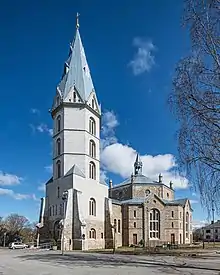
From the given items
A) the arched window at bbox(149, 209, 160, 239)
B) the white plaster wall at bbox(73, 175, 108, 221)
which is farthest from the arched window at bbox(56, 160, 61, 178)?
the arched window at bbox(149, 209, 160, 239)

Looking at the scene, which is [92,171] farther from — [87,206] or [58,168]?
[87,206]

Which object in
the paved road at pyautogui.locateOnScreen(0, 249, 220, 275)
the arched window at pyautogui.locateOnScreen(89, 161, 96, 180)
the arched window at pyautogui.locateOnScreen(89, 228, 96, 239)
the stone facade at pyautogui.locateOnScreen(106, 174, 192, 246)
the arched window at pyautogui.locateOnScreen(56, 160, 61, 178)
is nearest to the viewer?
the paved road at pyautogui.locateOnScreen(0, 249, 220, 275)

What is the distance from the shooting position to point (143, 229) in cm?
6519

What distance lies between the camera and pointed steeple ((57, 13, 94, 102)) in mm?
58594

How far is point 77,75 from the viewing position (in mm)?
60406

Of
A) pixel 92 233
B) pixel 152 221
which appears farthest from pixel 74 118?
pixel 152 221

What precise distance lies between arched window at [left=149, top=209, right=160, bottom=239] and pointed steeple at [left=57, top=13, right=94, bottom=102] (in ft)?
83.9

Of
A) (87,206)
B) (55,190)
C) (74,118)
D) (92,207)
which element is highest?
(74,118)

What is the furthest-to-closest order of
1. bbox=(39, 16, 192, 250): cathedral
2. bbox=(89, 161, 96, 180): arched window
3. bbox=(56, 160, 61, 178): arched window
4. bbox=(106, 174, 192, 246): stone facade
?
bbox=(106, 174, 192, 246): stone facade < bbox=(89, 161, 96, 180): arched window < bbox=(56, 160, 61, 178): arched window < bbox=(39, 16, 192, 250): cathedral

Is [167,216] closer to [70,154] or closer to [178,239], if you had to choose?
[178,239]

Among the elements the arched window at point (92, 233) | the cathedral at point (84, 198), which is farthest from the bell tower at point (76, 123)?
the arched window at point (92, 233)

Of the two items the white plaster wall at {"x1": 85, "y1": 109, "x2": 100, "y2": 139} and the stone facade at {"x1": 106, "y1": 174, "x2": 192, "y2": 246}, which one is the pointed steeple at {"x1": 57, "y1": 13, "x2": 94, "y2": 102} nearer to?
the white plaster wall at {"x1": 85, "y1": 109, "x2": 100, "y2": 139}

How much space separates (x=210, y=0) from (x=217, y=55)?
238 centimetres

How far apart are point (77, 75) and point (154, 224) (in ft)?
101
